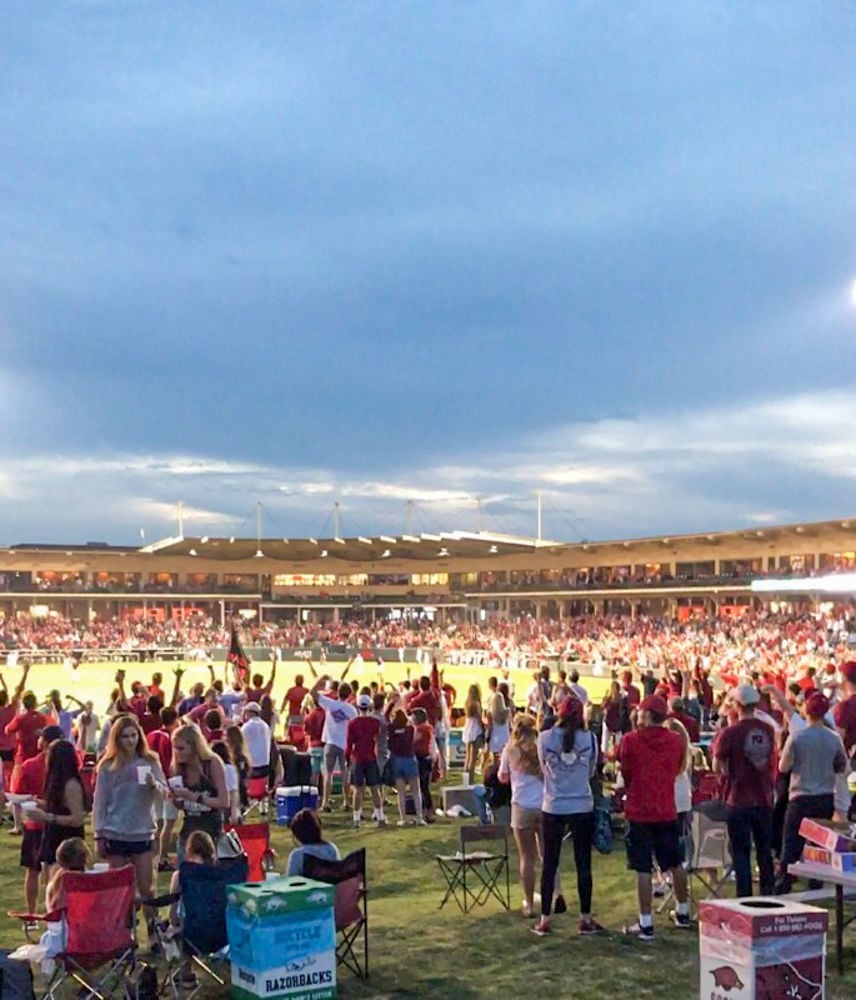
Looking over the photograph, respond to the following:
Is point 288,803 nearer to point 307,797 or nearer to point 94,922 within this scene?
point 307,797

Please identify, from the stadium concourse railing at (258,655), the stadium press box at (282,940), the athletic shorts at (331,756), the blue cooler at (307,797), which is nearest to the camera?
the stadium press box at (282,940)

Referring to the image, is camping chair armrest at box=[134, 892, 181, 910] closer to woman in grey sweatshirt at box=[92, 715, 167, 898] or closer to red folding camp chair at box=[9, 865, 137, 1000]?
red folding camp chair at box=[9, 865, 137, 1000]

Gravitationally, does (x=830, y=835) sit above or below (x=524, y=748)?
below

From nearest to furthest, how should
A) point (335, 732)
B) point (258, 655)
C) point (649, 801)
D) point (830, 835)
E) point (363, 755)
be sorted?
point (830, 835) < point (649, 801) < point (363, 755) < point (335, 732) < point (258, 655)

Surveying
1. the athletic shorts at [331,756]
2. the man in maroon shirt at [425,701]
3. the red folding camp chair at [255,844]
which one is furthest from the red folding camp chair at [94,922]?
the man in maroon shirt at [425,701]

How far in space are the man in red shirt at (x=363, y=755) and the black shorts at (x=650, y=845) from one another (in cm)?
599

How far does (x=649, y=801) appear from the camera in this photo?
905 centimetres

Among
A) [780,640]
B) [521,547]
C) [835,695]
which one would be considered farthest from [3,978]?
[521,547]

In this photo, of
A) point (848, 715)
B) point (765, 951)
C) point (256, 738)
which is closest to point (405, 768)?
point (256, 738)

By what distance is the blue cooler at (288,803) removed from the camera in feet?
46.3

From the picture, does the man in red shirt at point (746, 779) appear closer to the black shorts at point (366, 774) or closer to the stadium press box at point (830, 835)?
the stadium press box at point (830, 835)

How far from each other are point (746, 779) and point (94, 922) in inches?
197

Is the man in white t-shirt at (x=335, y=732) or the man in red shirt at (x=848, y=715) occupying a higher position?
the man in red shirt at (x=848, y=715)

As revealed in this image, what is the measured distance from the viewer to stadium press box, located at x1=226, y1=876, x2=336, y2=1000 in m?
7.41
